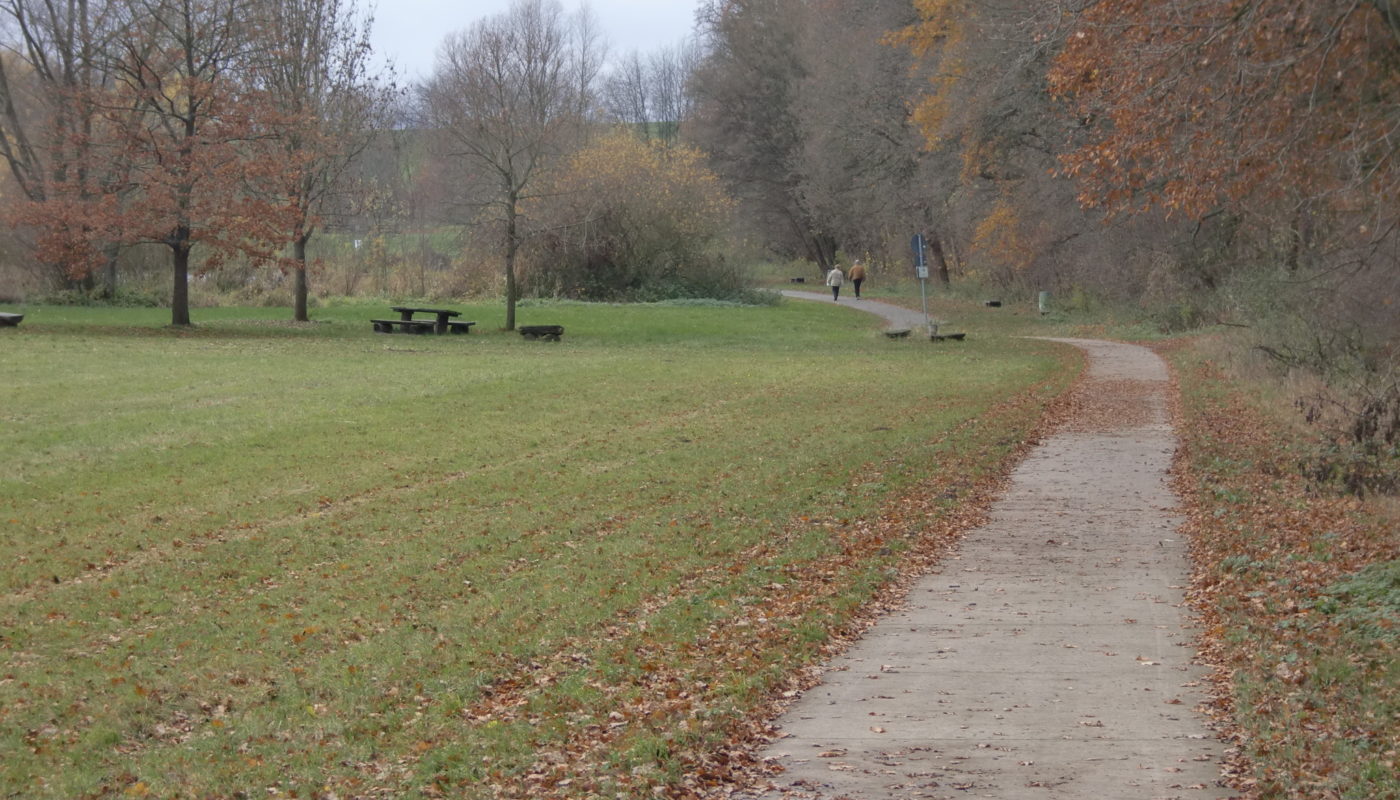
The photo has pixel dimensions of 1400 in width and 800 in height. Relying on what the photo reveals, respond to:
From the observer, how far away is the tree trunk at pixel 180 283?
34.5 metres

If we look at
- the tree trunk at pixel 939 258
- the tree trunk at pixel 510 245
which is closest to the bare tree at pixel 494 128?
the tree trunk at pixel 510 245

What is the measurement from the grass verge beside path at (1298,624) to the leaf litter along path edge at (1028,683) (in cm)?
22

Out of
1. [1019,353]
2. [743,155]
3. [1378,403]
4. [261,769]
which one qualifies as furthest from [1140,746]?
[743,155]

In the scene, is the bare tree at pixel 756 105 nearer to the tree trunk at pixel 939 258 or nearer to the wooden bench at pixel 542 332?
the tree trunk at pixel 939 258

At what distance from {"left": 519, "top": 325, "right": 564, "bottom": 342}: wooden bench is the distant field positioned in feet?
31.8

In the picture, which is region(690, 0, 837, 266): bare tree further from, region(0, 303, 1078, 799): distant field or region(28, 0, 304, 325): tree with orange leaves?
region(0, 303, 1078, 799): distant field

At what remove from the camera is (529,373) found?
25.2 m

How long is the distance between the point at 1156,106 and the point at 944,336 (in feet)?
71.3

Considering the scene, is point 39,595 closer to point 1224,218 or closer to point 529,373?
point 529,373

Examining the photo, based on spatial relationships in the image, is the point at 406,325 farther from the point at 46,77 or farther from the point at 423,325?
the point at 46,77

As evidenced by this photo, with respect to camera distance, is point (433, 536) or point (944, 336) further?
point (944, 336)

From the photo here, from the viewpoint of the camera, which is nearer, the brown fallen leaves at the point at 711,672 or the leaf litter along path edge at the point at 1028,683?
the leaf litter along path edge at the point at 1028,683

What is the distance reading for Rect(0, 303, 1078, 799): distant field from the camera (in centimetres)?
646

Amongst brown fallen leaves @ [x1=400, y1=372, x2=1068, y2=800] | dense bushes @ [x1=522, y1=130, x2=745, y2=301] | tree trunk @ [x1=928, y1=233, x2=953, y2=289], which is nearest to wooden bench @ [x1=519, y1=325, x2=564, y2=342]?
dense bushes @ [x1=522, y1=130, x2=745, y2=301]
